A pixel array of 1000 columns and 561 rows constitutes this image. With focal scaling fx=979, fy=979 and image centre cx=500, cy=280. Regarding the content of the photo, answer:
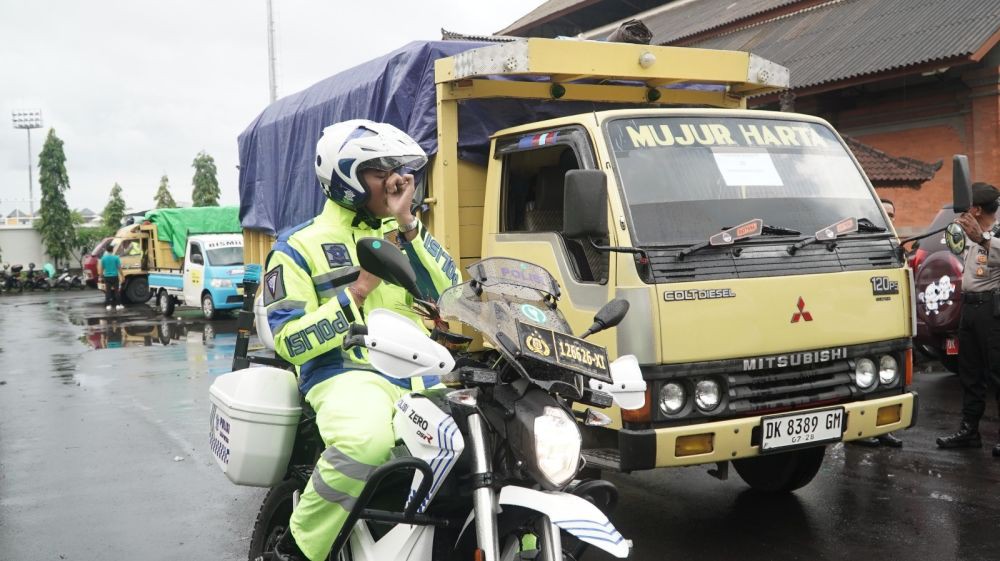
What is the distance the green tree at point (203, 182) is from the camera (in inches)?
2208

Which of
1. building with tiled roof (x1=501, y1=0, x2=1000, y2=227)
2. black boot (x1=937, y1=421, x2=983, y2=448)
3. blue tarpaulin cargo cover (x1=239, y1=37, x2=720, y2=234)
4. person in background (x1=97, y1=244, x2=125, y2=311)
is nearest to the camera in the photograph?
blue tarpaulin cargo cover (x1=239, y1=37, x2=720, y2=234)

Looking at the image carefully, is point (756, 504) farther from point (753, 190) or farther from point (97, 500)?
point (97, 500)

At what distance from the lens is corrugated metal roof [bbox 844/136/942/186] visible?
48.6 ft

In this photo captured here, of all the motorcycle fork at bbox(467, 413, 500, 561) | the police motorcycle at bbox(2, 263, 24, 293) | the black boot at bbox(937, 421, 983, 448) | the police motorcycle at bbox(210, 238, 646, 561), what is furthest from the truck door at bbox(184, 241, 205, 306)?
the police motorcycle at bbox(2, 263, 24, 293)

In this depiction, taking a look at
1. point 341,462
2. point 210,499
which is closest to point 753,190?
point 341,462

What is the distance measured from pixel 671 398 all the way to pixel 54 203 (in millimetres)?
52753

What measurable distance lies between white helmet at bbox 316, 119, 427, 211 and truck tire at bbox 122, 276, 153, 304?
26642mm

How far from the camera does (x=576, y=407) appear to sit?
4914mm

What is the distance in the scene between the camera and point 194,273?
21109 millimetres

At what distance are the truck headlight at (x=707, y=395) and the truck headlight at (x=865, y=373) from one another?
89cm

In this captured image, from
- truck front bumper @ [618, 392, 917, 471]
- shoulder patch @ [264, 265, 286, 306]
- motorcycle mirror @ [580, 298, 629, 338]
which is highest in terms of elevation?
shoulder patch @ [264, 265, 286, 306]

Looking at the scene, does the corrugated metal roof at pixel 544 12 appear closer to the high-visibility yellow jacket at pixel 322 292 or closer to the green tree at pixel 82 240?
the high-visibility yellow jacket at pixel 322 292

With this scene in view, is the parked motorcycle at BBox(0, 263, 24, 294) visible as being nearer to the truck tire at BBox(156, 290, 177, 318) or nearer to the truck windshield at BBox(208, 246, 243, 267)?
the truck tire at BBox(156, 290, 177, 318)

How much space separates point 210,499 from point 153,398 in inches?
180
